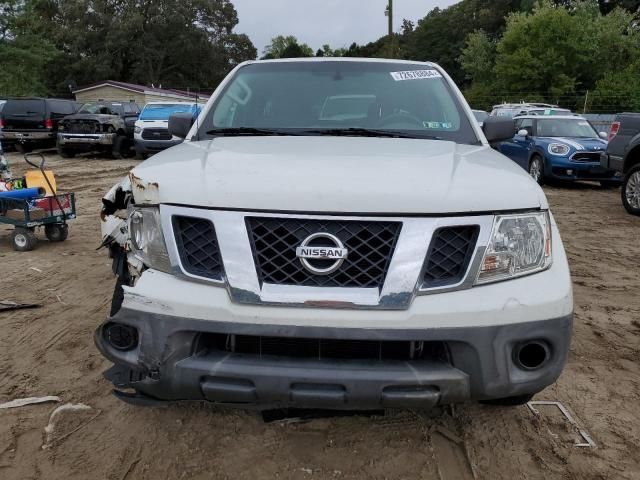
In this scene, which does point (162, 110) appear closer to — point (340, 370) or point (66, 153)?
point (66, 153)

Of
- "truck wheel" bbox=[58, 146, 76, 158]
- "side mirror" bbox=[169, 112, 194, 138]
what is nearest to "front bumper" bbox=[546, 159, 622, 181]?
"side mirror" bbox=[169, 112, 194, 138]

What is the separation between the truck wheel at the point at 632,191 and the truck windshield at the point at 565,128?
3768 mm

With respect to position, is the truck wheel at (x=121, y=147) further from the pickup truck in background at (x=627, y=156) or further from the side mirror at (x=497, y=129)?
the side mirror at (x=497, y=129)

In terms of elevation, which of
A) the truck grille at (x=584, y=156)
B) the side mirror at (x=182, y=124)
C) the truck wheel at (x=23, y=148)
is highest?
the side mirror at (x=182, y=124)

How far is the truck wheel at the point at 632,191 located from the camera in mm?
8734

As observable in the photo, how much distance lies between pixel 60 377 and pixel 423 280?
2.25 metres

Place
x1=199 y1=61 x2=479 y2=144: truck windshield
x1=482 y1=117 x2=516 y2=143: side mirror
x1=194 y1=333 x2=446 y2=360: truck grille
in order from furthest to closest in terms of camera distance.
→ x1=482 y1=117 x2=516 y2=143: side mirror < x1=199 y1=61 x2=479 y2=144: truck windshield < x1=194 y1=333 x2=446 y2=360: truck grille

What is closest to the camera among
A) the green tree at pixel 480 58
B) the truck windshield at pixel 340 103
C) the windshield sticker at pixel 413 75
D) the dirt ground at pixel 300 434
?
the dirt ground at pixel 300 434

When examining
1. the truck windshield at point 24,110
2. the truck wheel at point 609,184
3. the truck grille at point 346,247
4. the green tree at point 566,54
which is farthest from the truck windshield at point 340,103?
the green tree at point 566,54

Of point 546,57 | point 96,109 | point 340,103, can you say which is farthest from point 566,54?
point 340,103

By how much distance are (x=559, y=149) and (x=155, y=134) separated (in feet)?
32.5

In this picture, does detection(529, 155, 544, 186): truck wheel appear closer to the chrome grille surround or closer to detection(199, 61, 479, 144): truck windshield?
detection(199, 61, 479, 144): truck windshield

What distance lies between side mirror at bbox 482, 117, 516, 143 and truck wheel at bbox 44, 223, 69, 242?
16.4 ft

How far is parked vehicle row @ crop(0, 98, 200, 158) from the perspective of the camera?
15719mm
